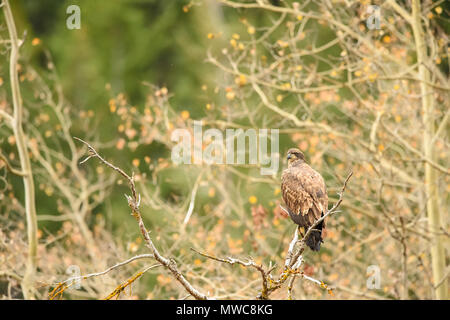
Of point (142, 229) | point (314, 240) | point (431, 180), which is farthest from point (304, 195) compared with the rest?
point (431, 180)

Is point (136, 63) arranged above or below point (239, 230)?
above

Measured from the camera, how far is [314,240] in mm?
4074

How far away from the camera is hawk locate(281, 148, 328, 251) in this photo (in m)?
4.19

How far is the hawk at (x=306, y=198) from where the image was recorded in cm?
419

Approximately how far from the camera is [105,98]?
19.2 m

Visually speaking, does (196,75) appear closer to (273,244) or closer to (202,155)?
(273,244)

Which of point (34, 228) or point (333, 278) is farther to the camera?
point (333, 278)
